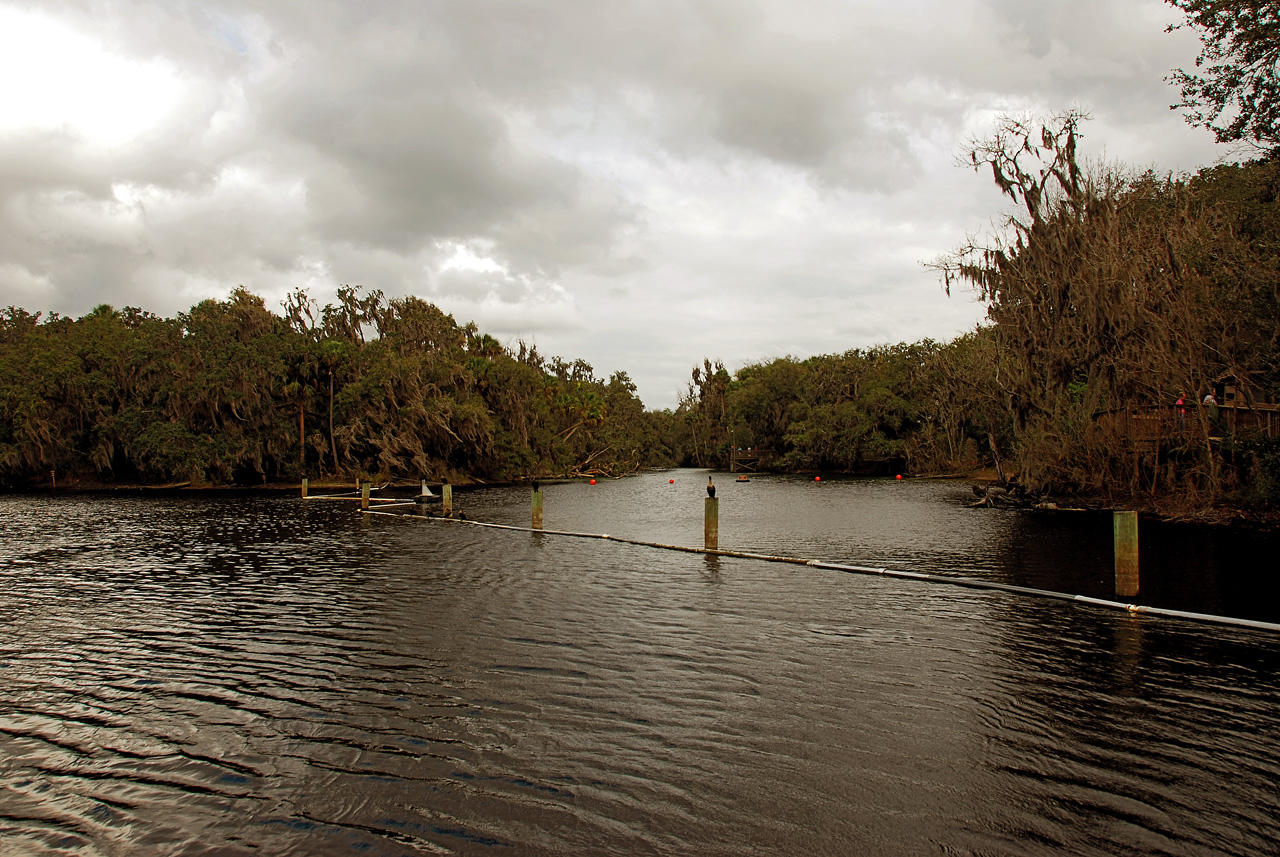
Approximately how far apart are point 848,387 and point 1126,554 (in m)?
67.9

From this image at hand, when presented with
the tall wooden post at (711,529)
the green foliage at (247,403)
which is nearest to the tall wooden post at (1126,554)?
the tall wooden post at (711,529)

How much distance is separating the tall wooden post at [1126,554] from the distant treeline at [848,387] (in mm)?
12686

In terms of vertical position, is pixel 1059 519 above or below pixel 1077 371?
below

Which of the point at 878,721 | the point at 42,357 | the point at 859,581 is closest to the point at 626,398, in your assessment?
the point at 42,357

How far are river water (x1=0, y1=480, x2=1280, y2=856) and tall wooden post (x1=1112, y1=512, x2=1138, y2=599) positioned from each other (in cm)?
97

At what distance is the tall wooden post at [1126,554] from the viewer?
12.3 meters

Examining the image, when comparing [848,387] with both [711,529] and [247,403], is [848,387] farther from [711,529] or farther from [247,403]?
[711,529]

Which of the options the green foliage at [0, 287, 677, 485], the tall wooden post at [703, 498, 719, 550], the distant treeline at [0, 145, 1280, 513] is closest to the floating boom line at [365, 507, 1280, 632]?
the tall wooden post at [703, 498, 719, 550]

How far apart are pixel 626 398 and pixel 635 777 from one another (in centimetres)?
10916

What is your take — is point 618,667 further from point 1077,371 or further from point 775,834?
point 1077,371

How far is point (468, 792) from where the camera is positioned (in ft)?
18.1

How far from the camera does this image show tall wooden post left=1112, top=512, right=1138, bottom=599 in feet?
40.4

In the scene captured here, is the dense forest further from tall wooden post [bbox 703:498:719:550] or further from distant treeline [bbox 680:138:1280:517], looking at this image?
tall wooden post [bbox 703:498:719:550]

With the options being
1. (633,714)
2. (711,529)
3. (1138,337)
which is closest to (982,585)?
(711,529)
